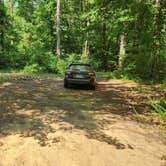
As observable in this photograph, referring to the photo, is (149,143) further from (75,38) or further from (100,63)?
(75,38)

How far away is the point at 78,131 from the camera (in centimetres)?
825

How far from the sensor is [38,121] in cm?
908

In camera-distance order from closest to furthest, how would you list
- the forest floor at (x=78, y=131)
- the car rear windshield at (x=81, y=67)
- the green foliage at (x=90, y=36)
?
the forest floor at (x=78, y=131)
the car rear windshield at (x=81, y=67)
the green foliage at (x=90, y=36)

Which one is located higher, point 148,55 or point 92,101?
point 148,55

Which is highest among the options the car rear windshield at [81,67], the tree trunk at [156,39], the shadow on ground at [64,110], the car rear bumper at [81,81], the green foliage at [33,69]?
the tree trunk at [156,39]

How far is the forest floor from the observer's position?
255 inches

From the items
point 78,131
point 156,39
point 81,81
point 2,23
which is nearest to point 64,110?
point 78,131

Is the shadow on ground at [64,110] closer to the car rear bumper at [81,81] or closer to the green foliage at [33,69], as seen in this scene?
the car rear bumper at [81,81]

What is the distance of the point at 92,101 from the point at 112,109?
4.94 ft

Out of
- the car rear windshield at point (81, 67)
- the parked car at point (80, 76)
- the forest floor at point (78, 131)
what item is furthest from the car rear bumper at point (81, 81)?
the forest floor at point (78, 131)

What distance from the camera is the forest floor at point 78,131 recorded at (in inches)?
255

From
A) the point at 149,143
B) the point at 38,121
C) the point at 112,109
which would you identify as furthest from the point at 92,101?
the point at 149,143

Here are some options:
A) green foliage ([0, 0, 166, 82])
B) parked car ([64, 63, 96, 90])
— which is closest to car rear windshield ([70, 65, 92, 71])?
parked car ([64, 63, 96, 90])

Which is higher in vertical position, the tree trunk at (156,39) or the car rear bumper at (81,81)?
the tree trunk at (156,39)
